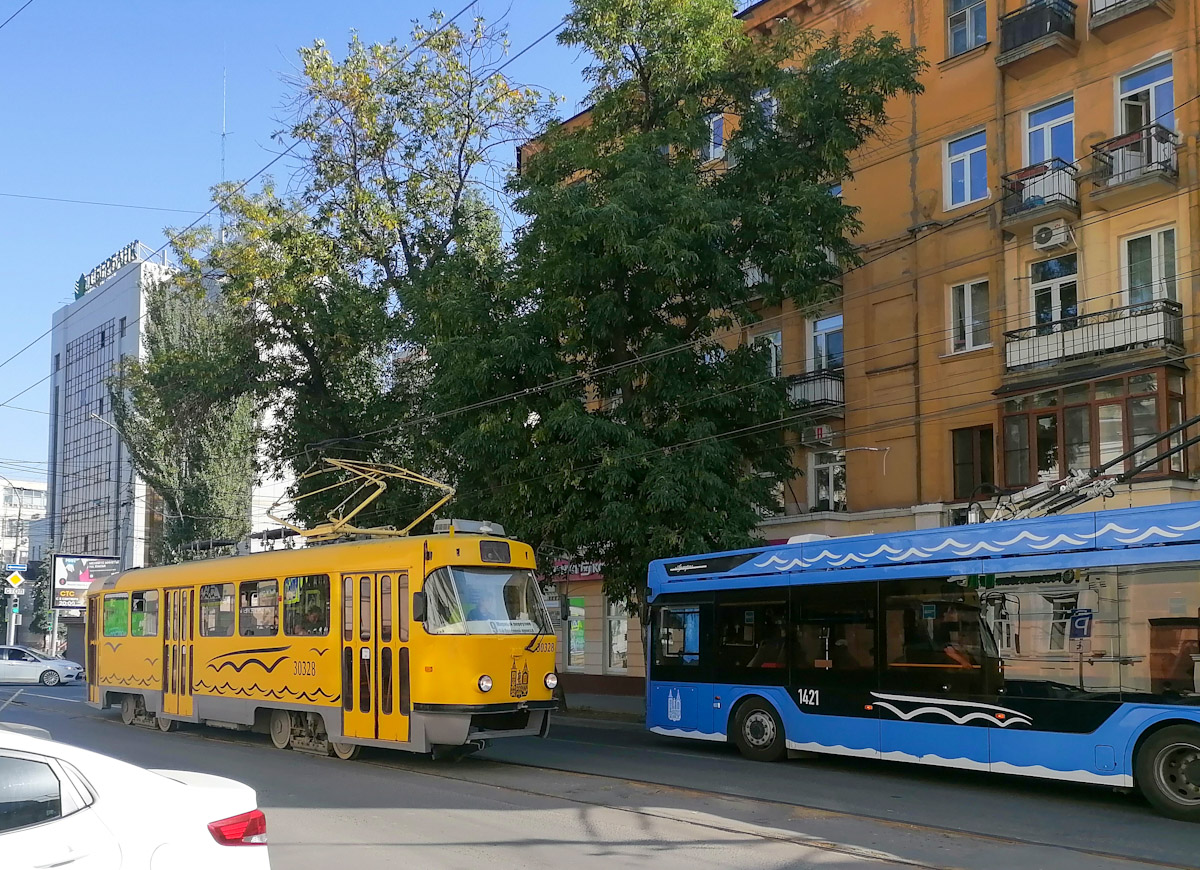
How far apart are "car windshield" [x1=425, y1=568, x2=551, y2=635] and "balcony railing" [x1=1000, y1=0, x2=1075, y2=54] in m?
16.1

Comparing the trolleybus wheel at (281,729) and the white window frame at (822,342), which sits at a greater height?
the white window frame at (822,342)

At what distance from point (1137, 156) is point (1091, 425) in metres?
5.21

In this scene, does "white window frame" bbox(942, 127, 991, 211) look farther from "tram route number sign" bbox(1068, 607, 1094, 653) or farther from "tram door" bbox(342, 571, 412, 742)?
"tram door" bbox(342, 571, 412, 742)

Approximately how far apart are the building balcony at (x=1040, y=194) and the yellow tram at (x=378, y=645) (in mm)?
13520

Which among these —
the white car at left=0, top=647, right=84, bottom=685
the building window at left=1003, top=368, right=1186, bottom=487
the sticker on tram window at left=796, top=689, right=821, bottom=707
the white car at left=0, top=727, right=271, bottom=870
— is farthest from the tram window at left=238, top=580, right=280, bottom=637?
the white car at left=0, top=647, right=84, bottom=685

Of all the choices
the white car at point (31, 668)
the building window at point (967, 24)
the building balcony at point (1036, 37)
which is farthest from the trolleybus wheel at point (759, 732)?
the white car at point (31, 668)

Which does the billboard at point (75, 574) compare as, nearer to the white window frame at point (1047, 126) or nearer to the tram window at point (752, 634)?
the tram window at point (752, 634)

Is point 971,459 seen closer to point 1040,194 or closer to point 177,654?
point 1040,194

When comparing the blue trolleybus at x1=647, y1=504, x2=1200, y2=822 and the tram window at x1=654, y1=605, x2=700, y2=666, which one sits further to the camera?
the tram window at x1=654, y1=605, x2=700, y2=666

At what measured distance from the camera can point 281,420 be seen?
29984 millimetres

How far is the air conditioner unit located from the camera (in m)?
23.0

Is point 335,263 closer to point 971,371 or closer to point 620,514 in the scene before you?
point 620,514

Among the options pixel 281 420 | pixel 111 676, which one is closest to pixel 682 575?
pixel 111 676

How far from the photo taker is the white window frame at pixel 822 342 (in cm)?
2770
